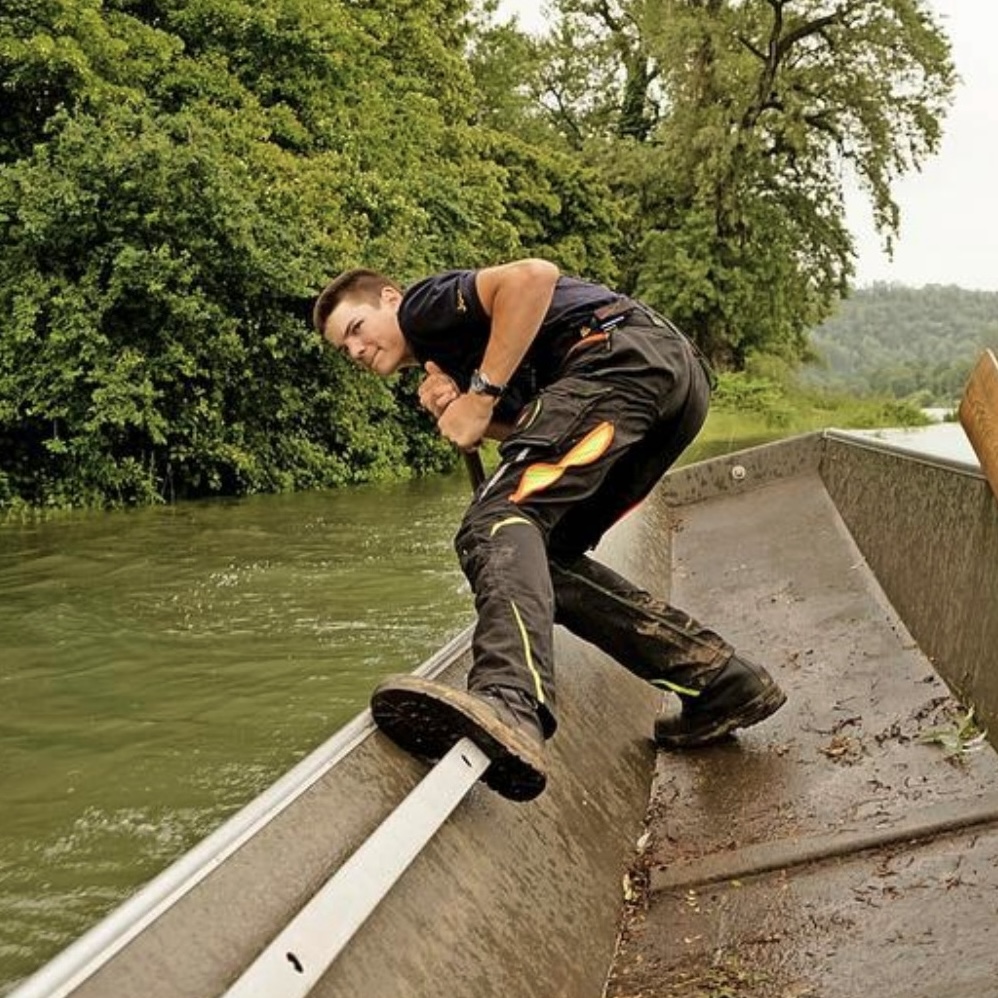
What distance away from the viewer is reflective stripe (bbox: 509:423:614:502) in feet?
8.27

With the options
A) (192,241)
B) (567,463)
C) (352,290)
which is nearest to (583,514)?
(567,463)

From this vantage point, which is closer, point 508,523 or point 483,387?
point 508,523

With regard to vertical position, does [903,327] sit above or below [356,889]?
above

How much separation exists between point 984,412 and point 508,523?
110cm

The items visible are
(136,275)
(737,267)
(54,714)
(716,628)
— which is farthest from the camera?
(737,267)

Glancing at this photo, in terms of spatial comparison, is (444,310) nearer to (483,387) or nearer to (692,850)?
(483,387)

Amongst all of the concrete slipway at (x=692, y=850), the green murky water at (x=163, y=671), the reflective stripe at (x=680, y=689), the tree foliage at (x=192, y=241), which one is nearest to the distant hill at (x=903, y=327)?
the tree foliage at (x=192, y=241)

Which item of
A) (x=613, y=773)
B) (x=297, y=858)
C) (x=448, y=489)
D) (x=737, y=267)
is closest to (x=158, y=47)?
(x=448, y=489)

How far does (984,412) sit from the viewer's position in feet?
8.70

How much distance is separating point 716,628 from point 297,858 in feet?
10.6

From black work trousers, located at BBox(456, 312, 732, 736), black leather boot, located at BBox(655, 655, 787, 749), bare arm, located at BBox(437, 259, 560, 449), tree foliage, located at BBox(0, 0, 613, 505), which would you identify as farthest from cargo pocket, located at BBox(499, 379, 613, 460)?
tree foliage, located at BBox(0, 0, 613, 505)

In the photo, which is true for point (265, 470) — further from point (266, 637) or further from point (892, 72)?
point (892, 72)

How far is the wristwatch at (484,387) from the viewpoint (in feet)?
9.02

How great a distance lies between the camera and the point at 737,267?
34.8m
